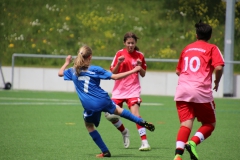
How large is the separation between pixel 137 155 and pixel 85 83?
4.28ft

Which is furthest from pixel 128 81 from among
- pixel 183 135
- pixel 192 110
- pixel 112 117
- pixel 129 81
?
pixel 183 135

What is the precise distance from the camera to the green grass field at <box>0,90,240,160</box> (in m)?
8.97

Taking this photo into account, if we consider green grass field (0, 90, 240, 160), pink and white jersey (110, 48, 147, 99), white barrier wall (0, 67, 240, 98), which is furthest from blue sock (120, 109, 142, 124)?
white barrier wall (0, 67, 240, 98)

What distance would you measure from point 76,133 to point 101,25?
1654 cm

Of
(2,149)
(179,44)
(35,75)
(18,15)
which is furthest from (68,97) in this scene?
(2,149)

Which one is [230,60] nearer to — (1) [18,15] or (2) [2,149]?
(1) [18,15]

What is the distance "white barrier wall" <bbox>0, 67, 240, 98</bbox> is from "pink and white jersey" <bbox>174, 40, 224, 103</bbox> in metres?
14.5

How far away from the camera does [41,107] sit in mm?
Answer: 17000

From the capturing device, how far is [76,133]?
1167 cm

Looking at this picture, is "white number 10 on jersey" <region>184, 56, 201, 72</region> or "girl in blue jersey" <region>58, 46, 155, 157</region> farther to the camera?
"girl in blue jersey" <region>58, 46, 155, 157</region>

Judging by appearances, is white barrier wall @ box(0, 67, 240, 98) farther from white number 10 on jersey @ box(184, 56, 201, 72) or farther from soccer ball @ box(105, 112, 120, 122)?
white number 10 on jersey @ box(184, 56, 201, 72)

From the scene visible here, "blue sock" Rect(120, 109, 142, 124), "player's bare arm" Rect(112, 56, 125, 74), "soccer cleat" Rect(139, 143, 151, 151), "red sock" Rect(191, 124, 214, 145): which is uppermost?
"player's bare arm" Rect(112, 56, 125, 74)

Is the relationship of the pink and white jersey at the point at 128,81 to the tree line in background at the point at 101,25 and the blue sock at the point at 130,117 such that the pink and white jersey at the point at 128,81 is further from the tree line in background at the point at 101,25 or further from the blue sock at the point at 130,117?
the tree line in background at the point at 101,25

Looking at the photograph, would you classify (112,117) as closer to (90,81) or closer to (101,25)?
(90,81)
